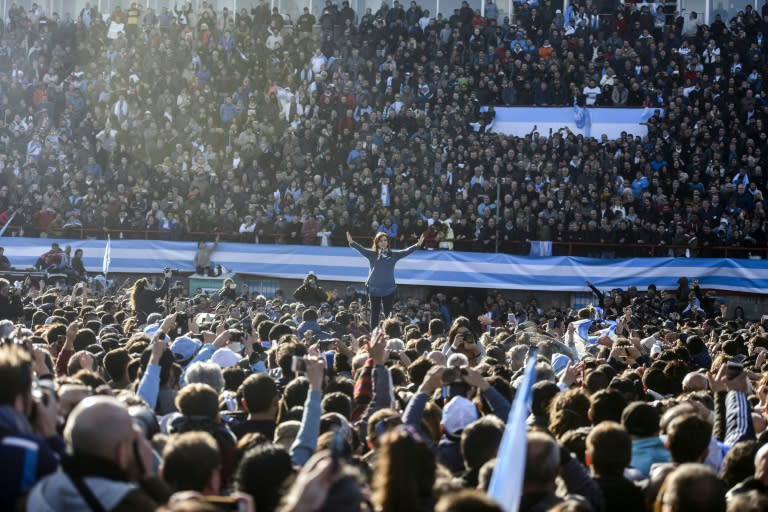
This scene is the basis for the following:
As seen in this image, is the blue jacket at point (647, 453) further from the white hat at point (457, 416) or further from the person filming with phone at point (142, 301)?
the person filming with phone at point (142, 301)

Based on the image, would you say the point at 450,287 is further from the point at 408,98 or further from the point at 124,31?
the point at 124,31

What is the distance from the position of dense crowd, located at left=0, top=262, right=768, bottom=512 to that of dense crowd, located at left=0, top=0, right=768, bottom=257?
14333 millimetres

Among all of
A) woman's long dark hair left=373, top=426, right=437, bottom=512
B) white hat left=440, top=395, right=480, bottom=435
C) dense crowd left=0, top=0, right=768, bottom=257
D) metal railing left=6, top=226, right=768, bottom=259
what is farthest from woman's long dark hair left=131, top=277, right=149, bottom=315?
woman's long dark hair left=373, top=426, right=437, bottom=512

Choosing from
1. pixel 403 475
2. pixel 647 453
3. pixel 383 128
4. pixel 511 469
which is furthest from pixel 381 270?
pixel 383 128

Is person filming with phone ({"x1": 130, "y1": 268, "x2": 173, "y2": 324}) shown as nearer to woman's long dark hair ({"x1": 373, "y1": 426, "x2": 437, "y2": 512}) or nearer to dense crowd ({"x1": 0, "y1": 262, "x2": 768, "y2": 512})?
dense crowd ({"x1": 0, "y1": 262, "x2": 768, "y2": 512})

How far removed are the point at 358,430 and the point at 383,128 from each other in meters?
22.7

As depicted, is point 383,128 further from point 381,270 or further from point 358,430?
point 358,430

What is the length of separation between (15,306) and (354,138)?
646 inches

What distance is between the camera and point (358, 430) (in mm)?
6863

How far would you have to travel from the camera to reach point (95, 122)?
105ft

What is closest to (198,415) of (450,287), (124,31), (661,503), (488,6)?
(661,503)

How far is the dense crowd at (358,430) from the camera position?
13.3 ft

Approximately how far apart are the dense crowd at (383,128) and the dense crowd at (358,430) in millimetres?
14333

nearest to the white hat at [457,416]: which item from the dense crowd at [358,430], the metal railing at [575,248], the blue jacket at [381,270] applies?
the dense crowd at [358,430]
